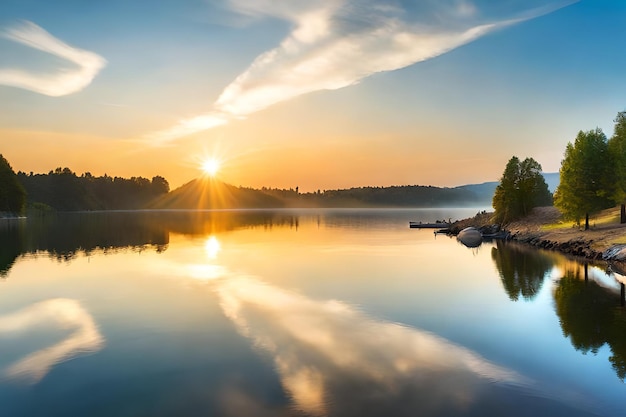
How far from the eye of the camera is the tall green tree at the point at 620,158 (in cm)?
7262

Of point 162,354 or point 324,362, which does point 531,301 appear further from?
point 162,354

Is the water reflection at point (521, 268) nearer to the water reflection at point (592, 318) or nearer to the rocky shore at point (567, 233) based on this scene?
the water reflection at point (592, 318)

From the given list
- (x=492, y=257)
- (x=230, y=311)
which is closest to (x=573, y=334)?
(x=230, y=311)

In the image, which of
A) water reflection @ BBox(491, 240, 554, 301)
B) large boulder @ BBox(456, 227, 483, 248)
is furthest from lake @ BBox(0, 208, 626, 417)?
large boulder @ BBox(456, 227, 483, 248)

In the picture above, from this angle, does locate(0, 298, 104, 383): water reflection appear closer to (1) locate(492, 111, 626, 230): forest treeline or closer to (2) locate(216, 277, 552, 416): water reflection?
(2) locate(216, 277, 552, 416): water reflection

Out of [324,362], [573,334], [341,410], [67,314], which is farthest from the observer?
[67,314]

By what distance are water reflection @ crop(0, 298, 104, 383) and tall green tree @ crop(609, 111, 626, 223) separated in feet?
258

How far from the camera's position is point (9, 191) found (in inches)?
7028

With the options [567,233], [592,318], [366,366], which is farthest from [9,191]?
[592,318]

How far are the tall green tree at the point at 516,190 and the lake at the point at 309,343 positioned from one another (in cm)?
7041

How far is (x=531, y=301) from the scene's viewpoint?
125 ft

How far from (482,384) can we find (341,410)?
6.87 metres

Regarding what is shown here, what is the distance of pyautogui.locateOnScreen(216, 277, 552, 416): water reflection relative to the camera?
57.2 feet

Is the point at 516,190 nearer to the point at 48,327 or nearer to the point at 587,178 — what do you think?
the point at 587,178
